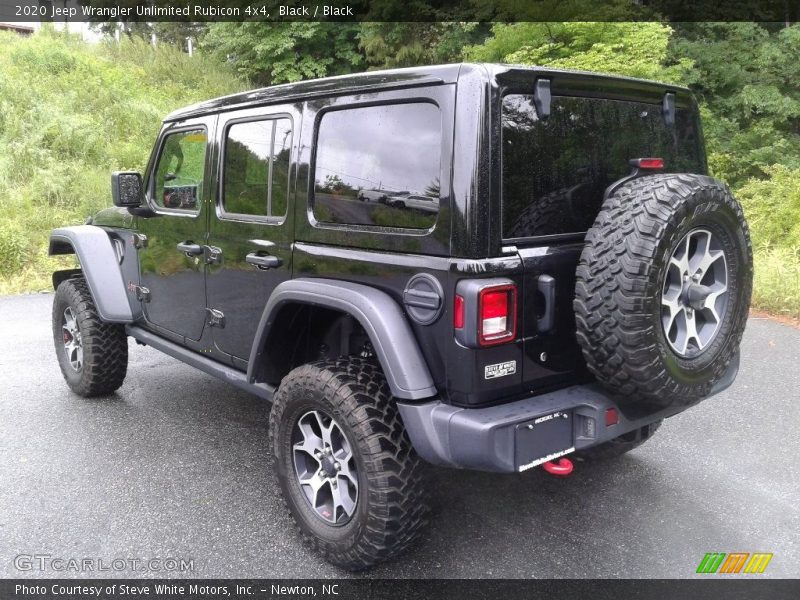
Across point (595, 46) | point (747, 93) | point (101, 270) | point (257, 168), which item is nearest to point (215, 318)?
point (257, 168)

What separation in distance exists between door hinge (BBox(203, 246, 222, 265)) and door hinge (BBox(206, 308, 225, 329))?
0.25 metres

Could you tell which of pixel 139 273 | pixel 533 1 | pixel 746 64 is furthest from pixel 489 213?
pixel 746 64

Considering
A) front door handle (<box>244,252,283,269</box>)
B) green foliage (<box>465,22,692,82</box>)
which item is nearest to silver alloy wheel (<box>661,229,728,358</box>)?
front door handle (<box>244,252,283,269</box>)

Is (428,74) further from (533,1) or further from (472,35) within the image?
(472,35)

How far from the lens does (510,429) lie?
2.30 meters

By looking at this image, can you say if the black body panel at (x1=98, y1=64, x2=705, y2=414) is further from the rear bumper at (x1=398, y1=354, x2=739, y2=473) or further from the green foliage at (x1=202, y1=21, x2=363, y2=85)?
the green foliage at (x1=202, y1=21, x2=363, y2=85)

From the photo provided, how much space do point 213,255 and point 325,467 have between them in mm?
1361

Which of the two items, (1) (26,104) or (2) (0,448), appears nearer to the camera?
(2) (0,448)

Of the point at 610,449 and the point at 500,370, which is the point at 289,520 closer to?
the point at 500,370

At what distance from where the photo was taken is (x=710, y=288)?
2.62 m

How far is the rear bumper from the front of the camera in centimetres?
229

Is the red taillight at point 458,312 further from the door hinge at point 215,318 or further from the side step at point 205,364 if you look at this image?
the door hinge at point 215,318

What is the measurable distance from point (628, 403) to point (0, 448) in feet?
11.6

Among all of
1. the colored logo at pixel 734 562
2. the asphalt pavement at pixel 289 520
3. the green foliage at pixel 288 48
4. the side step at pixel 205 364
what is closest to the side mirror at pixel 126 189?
the side step at pixel 205 364
